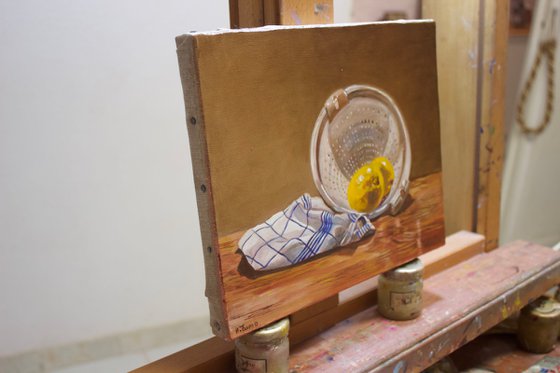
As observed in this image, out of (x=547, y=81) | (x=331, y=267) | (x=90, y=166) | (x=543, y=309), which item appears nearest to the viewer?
(x=331, y=267)

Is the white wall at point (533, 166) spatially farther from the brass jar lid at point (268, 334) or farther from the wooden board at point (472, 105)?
the brass jar lid at point (268, 334)

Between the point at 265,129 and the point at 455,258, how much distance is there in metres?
0.54

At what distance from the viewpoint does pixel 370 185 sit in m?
0.79

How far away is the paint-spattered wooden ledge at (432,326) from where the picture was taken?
749 millimetres

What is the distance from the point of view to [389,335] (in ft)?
2.66

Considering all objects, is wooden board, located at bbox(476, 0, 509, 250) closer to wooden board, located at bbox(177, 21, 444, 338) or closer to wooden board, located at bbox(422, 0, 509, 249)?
wooden board, located at bbox(422, 0, 509, 249)

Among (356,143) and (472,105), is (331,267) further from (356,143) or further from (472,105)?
(472,105)

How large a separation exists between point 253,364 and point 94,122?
0.73 meters

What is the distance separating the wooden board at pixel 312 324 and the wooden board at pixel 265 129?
9 cm

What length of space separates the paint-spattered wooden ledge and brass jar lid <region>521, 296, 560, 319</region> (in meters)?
0.03

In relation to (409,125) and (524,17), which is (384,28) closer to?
(409,125)

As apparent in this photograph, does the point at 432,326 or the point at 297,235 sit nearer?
the point at 297,235

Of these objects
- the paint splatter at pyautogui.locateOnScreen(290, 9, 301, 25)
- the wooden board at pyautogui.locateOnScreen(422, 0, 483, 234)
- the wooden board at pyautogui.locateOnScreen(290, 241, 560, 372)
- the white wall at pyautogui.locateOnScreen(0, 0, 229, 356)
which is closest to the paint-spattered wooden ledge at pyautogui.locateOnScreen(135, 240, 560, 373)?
the wooden board at pyautogui.locateOnScreen(290, 241, 560, 372)

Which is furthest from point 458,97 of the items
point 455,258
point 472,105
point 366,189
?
point 366,189
